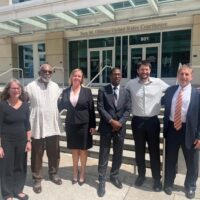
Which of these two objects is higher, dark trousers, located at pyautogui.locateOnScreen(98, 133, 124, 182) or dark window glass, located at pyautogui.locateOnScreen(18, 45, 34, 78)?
dark window glass, located at pyautogui.locateOnScreen(18, 45, 34, 78)

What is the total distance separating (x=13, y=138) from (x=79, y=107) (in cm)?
102

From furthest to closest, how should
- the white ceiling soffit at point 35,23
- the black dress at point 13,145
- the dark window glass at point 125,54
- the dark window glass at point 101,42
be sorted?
the dark window glass at point 101,42 < the dark window glass at point 125,54 < the white ceiling soffit at point 35,23 < the black dress at point 13,145

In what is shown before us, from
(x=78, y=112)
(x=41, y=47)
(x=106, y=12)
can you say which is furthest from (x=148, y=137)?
(x=41, y=47)

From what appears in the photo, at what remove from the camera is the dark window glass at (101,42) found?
13.2 metres

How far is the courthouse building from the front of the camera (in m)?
10.6

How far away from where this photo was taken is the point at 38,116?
3553mm

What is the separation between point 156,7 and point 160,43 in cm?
216

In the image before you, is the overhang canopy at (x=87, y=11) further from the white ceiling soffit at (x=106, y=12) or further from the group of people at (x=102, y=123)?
the group of people at (x=102, y=123)

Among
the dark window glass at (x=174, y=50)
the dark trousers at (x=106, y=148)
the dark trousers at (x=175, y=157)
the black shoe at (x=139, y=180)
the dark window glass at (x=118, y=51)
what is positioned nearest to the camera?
the dark trousers at (x=175, y=157)

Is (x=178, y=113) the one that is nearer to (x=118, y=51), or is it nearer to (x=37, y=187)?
(x=37, y=187)

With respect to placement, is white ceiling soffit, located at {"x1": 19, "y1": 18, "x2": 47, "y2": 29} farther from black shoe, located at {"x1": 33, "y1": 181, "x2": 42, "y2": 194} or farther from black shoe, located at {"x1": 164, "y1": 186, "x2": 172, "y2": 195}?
black shoe, located at {"x1": 164, "y1": 186, "x2": 172, "y2": 195}

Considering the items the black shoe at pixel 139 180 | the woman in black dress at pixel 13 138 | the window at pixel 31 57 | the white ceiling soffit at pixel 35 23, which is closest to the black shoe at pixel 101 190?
the black shoe at pixel 139 180

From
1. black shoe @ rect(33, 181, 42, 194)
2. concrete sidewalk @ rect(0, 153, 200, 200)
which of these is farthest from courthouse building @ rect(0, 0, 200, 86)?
black shoe @ rect(33, 181, 42, 194)

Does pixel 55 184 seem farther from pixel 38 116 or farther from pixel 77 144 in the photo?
pixel 38 116
